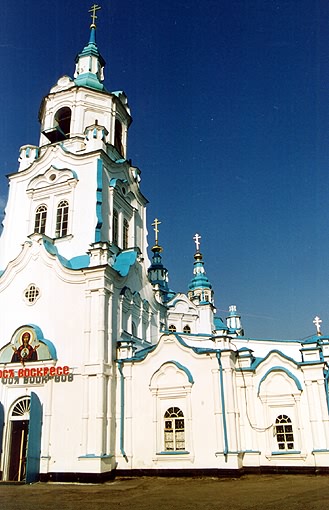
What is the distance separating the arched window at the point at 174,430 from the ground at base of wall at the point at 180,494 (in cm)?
106

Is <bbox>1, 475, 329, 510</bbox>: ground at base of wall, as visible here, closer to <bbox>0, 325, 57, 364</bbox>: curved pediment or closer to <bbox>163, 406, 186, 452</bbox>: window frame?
<bbox>163, 406, 186, 452</bbox>: window frame

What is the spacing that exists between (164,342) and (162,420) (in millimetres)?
2778

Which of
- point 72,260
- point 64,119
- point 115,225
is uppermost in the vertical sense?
point 64,119

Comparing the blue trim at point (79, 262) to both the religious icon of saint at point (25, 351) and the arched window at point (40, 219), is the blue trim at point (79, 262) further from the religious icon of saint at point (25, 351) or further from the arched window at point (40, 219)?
the religious icon of saint at point (25, 351)

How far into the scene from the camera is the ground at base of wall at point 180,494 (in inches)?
400

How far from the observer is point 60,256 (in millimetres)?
18109

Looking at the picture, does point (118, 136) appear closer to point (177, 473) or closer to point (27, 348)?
point (27, 348)

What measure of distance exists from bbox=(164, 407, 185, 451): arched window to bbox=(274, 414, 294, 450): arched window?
130 inches

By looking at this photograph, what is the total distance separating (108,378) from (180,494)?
5350 mm

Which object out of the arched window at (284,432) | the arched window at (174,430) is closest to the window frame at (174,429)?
the arched window at (174,430)

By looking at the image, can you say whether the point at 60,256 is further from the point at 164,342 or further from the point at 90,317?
the point at 164,342

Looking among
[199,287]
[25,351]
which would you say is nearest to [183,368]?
[25,351]

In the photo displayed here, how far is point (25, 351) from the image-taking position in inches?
671

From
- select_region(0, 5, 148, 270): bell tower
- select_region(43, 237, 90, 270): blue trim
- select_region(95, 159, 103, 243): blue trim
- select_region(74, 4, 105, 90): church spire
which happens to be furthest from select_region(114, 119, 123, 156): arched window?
select_region(43, 237, 90, 270): blue trim
